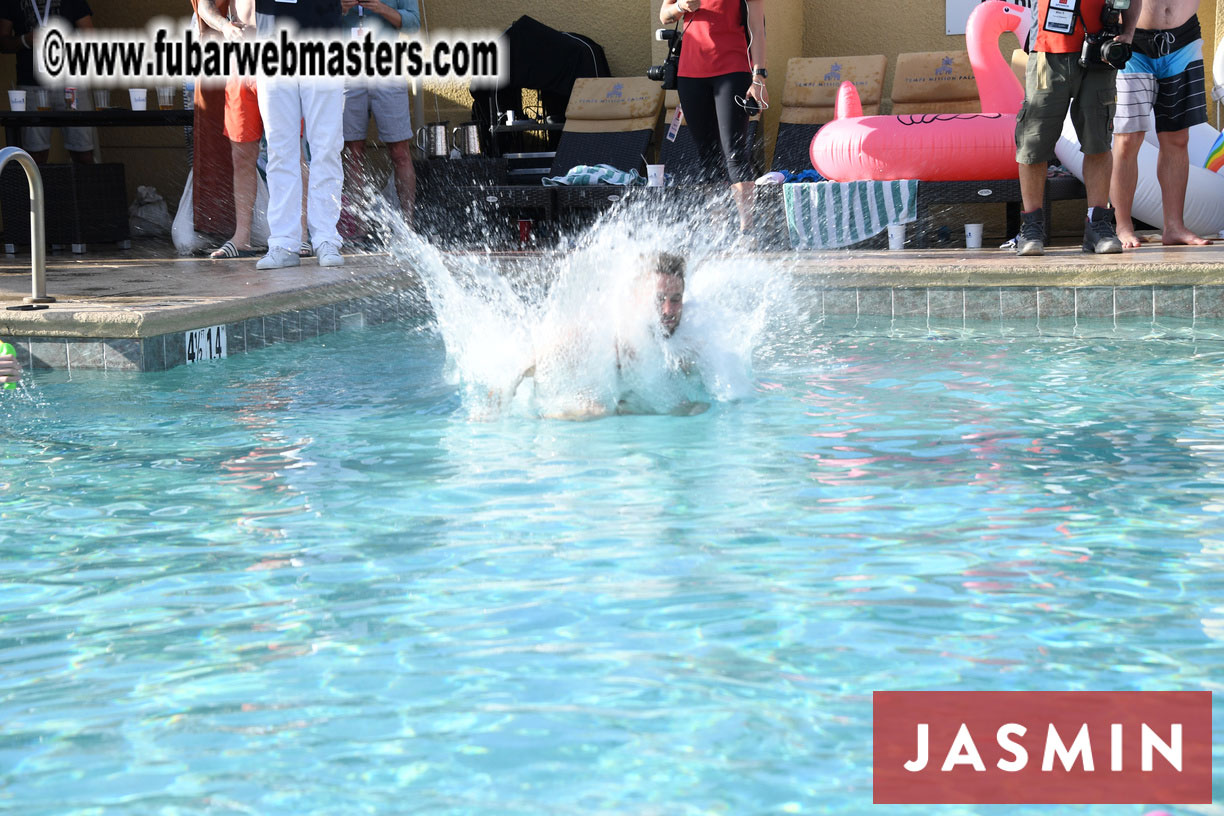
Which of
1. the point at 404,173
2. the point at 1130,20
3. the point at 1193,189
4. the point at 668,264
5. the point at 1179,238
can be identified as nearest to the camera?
the point at 668,264

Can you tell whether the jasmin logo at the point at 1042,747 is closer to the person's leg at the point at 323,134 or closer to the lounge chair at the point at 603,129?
the person's leg at the point at 323,134

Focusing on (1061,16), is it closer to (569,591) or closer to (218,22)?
(218,22)

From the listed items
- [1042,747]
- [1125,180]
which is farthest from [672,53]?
[1042,747]

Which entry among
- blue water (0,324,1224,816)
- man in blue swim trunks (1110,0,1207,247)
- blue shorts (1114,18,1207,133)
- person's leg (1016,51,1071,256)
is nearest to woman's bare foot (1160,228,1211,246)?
man in blue swim trunks (1110,0,1207,247)

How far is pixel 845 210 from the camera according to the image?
811 centimetres

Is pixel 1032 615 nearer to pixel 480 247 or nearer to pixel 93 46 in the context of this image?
pixel 480 247

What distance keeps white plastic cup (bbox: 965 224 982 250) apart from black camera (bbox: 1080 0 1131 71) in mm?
1611

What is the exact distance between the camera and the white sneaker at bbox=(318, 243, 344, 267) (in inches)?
293

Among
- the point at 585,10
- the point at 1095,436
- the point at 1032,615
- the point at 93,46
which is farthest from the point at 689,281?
the point at 93,46

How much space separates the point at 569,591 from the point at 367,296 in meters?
4.41

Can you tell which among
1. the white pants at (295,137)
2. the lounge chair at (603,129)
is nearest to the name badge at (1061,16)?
the white pants at (295,137)

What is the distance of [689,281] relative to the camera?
18.0ft

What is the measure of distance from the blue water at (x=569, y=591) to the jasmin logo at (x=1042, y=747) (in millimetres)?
47

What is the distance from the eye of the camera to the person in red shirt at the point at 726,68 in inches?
272
